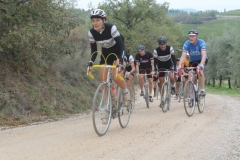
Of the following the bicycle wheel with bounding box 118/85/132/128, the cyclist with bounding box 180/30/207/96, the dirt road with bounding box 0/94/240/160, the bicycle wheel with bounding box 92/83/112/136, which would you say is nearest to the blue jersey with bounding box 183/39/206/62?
the cyclist with bounding box 180/30/207/96

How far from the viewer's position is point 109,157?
575 cm

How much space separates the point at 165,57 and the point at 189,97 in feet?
8.14

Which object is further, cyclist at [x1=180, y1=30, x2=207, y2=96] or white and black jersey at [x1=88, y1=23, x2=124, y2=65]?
cyclist at [x1=180, y1=30, x2=207, y2=96]

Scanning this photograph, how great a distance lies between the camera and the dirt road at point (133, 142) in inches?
233

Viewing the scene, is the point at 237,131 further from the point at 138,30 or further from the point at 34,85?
the point at 138,30

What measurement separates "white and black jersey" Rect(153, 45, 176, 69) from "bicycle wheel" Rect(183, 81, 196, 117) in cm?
208

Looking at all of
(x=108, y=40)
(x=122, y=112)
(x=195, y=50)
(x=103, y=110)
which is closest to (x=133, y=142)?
(x=103, y=110)

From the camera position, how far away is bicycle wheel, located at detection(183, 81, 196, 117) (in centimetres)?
1049

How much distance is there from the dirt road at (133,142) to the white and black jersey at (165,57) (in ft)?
11.8

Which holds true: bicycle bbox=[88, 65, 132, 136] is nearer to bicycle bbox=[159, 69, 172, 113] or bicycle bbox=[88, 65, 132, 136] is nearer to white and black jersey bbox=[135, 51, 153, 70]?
bicycle bbox=[159, 69, 172, 113]

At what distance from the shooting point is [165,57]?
1268 centimetres

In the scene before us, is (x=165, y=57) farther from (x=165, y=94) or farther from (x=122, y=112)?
(x=122, y=112)

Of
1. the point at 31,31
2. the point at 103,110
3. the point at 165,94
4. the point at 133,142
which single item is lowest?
the point at 133,142

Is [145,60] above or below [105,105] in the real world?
above
